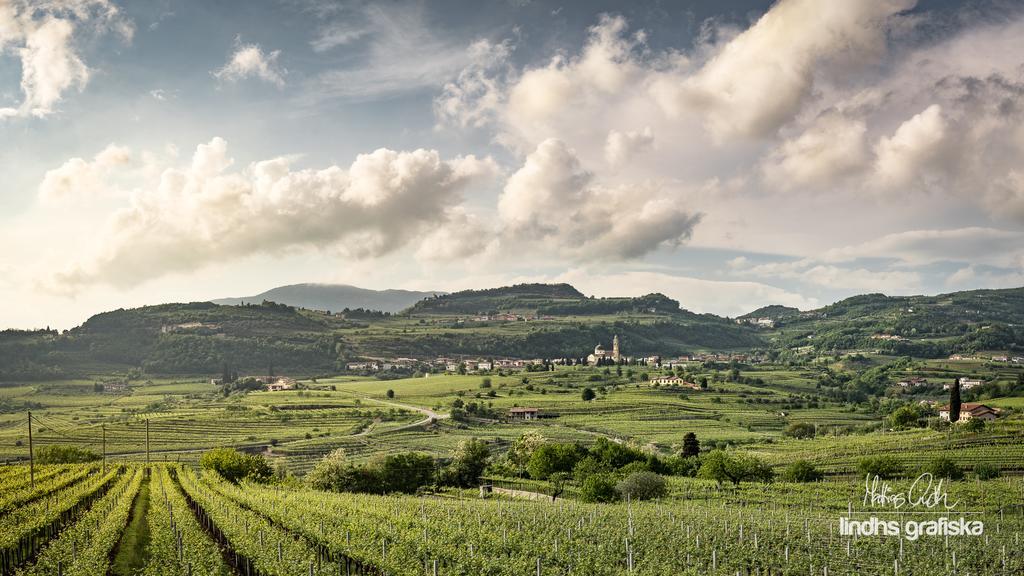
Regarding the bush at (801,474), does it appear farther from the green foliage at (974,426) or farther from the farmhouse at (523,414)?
the farmhouse at (523,414)

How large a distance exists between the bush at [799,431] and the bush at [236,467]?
233 feet

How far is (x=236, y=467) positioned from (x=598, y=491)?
3483 centimetres

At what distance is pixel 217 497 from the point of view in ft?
149

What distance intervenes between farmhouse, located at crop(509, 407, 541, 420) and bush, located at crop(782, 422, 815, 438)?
41.4 meters

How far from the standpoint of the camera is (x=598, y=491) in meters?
52.3

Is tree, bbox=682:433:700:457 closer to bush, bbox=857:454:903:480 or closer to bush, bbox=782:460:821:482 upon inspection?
bush, bbox=782:460:821:482

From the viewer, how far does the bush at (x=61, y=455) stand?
78625 mm

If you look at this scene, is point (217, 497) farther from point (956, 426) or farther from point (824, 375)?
point (824, 375)

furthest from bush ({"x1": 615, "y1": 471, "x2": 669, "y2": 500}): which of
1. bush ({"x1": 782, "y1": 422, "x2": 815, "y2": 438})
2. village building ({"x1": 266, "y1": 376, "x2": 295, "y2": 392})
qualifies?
village building ({"x1": 266, "y1": 376, "x2": 295, "y2": 392})

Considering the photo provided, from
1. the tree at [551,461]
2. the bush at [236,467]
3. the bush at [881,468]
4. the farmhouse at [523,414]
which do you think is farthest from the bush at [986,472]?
the farmhouse at [523,414]

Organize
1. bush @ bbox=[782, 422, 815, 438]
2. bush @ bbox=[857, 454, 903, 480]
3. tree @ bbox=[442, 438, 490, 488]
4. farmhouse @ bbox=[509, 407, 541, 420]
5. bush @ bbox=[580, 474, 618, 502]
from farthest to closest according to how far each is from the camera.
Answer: farmhouse @ bbox=[509, 407, 541, 420] → bush @ bbox=[782, 422, 815, 438] → tree @ bbox=[442, 438, 490, 488] → bush @ bbox=[857, 454, 903, 480] → bush @ bbox=[580, 474, 618, 502]

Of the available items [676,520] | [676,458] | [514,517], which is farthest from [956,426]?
[514,517]

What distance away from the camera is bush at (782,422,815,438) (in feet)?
309

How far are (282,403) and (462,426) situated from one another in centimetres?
4165
